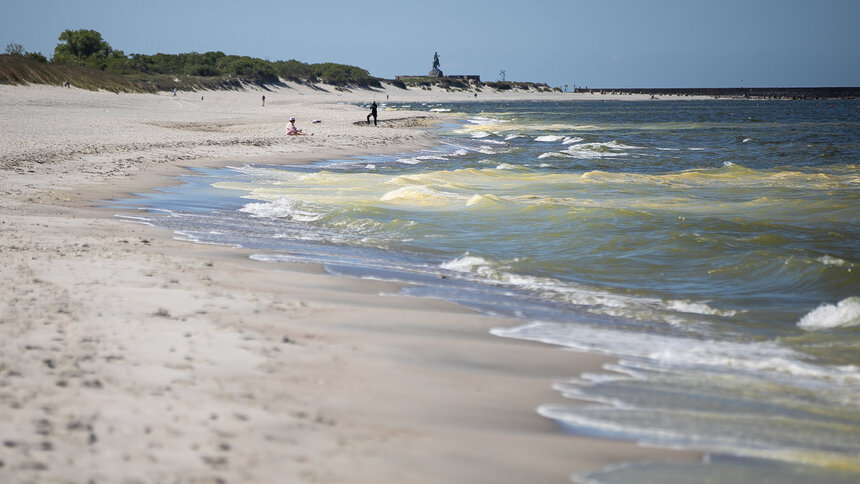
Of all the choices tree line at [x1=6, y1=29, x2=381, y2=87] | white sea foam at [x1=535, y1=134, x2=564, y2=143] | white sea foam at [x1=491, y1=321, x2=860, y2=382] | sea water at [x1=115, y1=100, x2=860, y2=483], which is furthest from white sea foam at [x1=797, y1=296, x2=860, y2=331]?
tree line at [x1=6, y1=29, x2=381, y2=87]

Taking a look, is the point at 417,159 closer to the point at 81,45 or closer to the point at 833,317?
the point at 833,317

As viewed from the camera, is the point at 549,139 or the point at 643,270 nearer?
the point at 643,270

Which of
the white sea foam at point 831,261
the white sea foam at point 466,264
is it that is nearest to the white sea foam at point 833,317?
the white sea foam at point 831,261

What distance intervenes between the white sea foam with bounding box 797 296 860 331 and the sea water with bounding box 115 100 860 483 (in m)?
0.02

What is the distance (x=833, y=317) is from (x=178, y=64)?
357 ft

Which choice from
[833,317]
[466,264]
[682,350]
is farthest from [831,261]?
[682,350]

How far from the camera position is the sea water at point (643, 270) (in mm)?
3896

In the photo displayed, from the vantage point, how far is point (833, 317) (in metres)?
6.62

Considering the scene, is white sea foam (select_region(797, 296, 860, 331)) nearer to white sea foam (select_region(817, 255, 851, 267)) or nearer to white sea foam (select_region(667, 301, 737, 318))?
white sea foam (select_region(667, 301, 737, 318))

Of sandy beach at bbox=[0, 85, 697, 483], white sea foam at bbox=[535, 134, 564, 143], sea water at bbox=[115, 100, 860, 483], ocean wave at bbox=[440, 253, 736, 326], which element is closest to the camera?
sandy beach at bbox=[0, 85, 697, 483]

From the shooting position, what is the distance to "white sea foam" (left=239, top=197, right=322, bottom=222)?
39.0 ft

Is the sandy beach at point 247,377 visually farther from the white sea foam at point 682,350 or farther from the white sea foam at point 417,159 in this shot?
the white sea foam at point 417,159

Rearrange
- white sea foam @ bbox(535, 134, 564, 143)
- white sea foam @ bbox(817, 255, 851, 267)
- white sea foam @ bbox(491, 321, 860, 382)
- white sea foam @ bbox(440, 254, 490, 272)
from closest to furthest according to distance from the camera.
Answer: white sea foam @ bbox(491, 321, 860, 382) < white sea foam @ bbox(440, 254, 490, 272) < white sea foam @ bbox(817, 255, 851, 267) < white sea foam @ bbox(535, 134, 564, 143)

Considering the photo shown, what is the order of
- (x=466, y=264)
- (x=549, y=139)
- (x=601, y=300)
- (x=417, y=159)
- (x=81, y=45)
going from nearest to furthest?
(x=601, y=300) → (x=466, y=264) → (x=417, y=159) → (x=549, y=139) → (x=81, y=45)
